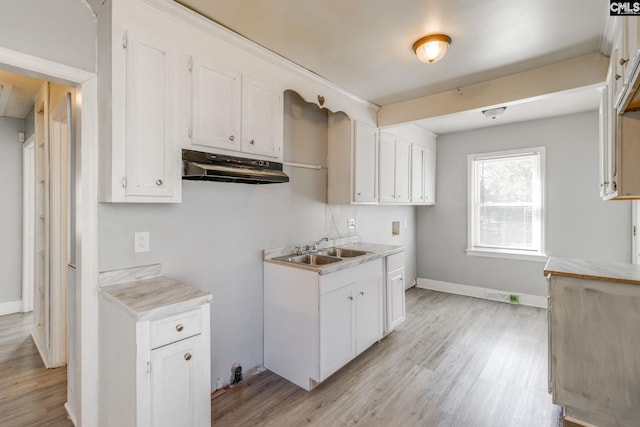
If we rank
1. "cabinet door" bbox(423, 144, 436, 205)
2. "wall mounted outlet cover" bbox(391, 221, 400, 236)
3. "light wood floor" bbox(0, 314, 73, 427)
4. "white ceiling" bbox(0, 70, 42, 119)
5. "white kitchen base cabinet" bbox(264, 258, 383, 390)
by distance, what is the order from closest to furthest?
"light wood floor" bbox(0, 314, 73, 427) < "white kitchen base cabinet" bbox(264, 258, 383, 390) < "white ceiling" bbox(0, 70, 42, 119) < "wall mounted outlet cover" bbox(391, 221, 400, 236) < "cabinet door" bbox(423, 144, 436, 205)

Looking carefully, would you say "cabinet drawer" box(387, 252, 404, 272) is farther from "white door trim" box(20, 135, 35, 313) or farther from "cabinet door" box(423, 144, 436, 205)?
"white door trim" box(20, 135, 35, 313)

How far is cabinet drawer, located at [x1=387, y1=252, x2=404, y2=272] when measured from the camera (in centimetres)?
320

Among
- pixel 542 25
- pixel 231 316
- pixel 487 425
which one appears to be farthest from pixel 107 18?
pixel 487 425

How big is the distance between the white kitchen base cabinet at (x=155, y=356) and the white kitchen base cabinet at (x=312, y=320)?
35.1 inches

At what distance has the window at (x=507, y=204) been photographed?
423 cm

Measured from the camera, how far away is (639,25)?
1162mm

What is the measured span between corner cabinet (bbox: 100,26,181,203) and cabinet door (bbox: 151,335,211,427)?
838 mm

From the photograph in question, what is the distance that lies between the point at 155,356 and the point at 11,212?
405cm

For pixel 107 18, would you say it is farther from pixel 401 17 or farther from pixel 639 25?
pixel 639 25

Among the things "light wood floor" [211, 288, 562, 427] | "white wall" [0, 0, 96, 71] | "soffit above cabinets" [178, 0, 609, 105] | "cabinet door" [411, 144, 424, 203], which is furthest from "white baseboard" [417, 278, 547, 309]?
"white wall" [0, 0, 96, 71]

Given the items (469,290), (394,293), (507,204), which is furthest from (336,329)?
(507,204)

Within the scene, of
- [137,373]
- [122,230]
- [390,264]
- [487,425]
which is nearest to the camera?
[137,373]

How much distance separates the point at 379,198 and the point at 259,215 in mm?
1581

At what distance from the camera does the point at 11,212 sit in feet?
12.8
